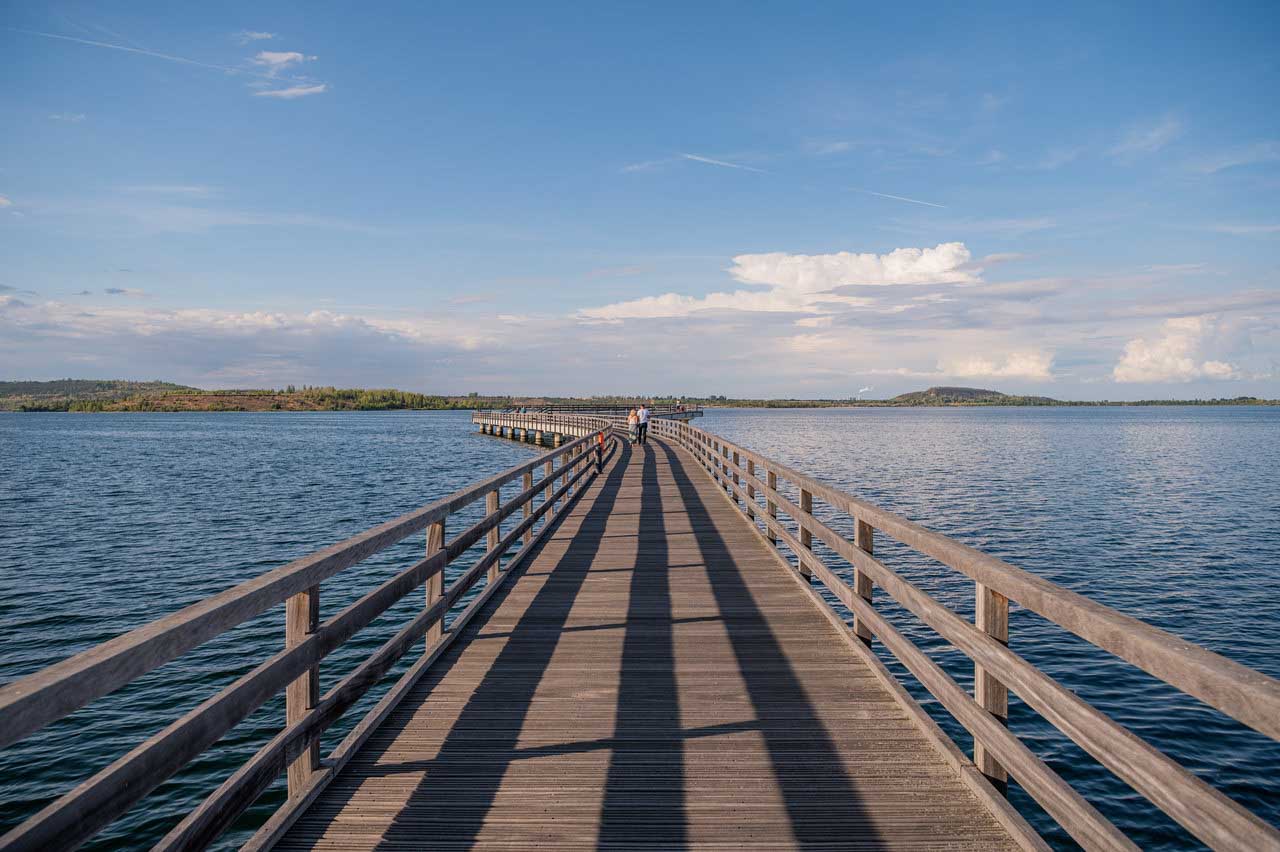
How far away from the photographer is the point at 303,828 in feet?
10.8

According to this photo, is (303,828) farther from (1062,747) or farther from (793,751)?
(1062,747)

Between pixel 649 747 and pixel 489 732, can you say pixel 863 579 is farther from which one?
pixel 489 732

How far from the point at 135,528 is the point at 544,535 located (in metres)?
19.0

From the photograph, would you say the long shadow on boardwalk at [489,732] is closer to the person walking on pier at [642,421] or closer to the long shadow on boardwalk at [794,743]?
the long shadow on boardwalk at [794,743]

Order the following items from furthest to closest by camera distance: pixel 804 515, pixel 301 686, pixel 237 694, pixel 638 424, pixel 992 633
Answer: pixel 638 424
pixel 804 515
pixel 301 686
pixel 992 633
pixel 237 694

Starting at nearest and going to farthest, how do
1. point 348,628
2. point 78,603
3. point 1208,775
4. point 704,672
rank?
point 348,628 → point 704,672 → point 1208,775 → point 78,603

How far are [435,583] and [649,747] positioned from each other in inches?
90.9

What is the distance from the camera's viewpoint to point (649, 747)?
410cm

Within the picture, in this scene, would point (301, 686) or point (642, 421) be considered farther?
point (642, 421)

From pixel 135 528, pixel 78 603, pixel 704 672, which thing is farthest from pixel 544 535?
pixel 135 528

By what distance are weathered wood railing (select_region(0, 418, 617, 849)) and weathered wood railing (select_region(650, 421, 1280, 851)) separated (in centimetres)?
280

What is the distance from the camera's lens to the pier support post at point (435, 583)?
5422 millimetres

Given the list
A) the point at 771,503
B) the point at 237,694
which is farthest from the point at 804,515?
the point at 237,694

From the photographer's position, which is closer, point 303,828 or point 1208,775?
point 303,828
